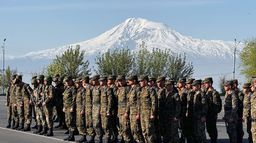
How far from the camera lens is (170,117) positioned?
16.4m

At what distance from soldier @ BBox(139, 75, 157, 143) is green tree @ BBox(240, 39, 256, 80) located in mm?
60945

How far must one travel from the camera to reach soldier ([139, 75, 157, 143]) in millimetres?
16031

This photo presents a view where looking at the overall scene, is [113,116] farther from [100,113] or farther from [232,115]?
[232,115]

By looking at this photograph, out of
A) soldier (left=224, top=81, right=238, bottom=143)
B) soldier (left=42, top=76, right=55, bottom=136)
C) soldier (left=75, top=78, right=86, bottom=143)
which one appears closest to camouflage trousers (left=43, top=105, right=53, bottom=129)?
soldier (left=42, top=76, right=55, bottom=136)

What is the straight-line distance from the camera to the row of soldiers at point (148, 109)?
16312mm

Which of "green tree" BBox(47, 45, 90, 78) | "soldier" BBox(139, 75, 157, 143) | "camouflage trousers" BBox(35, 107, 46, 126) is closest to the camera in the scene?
"soldier" BBox(139, 75, 157, 143)

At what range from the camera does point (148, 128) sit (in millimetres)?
16078

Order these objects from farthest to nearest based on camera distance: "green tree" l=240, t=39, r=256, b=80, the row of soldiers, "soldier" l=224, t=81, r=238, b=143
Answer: "green tree" l=240, t=39, r=256, b=80 → "soldier" l=224, t=81, r=238, b=143 → the row of soldiers

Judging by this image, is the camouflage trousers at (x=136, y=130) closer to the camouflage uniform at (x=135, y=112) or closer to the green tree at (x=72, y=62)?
the camouflage uniform at (x=135, y=112)

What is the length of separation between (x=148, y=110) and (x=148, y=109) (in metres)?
0.02

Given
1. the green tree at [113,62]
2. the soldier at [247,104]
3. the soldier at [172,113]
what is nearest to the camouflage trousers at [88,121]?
the soldier at [172,113]

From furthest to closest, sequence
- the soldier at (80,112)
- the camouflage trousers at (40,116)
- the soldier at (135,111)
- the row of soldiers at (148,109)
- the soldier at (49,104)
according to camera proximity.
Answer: the camouflage trousers at (40,116) → the soldier at (49,104) → the soldier at (80,112) → the soldier at (135,111) → the row of soldiers at (148,109)

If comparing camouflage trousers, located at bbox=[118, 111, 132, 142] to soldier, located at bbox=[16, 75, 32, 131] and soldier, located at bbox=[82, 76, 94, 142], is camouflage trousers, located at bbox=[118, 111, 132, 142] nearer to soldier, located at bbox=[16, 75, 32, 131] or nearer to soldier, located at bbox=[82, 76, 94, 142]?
soldier, located at bbox=[82, 76, 94, 142]

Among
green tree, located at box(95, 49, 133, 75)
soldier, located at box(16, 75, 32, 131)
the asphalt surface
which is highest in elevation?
green tree, located at box(95, 49, 133, 75)
